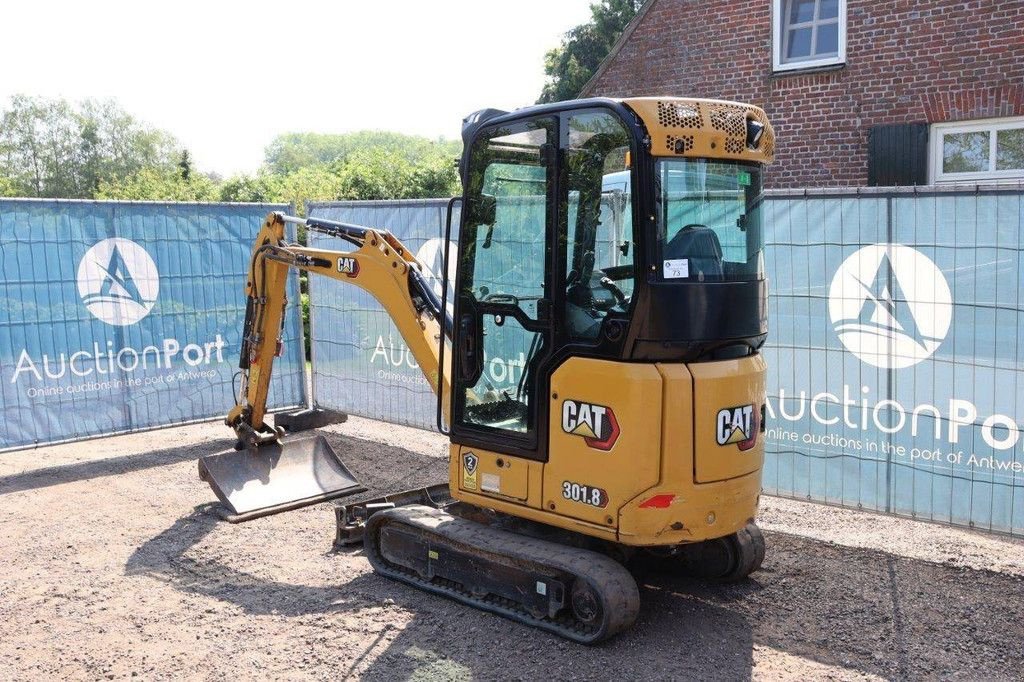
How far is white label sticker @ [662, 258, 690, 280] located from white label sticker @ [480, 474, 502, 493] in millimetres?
1599

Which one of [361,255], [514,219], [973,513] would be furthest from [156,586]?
[973,513]

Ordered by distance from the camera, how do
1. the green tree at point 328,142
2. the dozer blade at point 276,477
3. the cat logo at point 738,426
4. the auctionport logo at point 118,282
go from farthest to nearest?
the green tree at point 328,142 < the auctionport logo at point 118,282 < the dozer blade at point 276,477 < the cat logo at point 738,426

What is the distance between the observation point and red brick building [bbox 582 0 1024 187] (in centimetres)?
1268

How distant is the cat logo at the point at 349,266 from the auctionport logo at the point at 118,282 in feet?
11.7

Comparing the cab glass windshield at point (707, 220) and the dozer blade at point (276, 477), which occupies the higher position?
the cab glass windshield at point (707, 220)

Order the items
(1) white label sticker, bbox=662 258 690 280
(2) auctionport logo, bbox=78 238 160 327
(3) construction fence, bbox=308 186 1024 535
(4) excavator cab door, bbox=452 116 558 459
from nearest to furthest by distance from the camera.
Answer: (1) white label sticker, bbox=662 258 690 280 → (4) excavator cab door, bbox=452 116 558 459 → (3) construction fence, bbox=308 186 1024 535 → (2) auctionport logo, bbox=78 238 160 327

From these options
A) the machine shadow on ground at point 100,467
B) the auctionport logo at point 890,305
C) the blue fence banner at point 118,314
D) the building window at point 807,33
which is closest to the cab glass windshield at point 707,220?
the auctionport logo at point 890,305

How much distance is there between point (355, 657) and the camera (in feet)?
17.0

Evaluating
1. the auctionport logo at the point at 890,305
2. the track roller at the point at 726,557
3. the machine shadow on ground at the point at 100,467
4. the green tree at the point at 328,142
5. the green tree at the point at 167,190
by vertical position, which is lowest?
Result: the machine shadow on ground at the point at 100,467

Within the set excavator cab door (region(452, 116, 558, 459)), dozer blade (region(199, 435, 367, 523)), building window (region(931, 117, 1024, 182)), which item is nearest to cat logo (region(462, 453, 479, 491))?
excavator cab door (region(452, 116, 558, 459))

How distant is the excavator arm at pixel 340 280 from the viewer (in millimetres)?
6812

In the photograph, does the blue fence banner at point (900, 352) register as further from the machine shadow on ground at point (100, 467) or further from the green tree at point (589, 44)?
the green tree at point (589, 44)

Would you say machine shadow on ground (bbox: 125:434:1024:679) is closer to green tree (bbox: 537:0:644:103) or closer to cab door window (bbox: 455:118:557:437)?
cab door window (bbox: 455:118:557:437)

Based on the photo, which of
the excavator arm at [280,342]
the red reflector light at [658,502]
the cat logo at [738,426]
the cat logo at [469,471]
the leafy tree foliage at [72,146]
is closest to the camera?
the red reflector light at [658,502]
